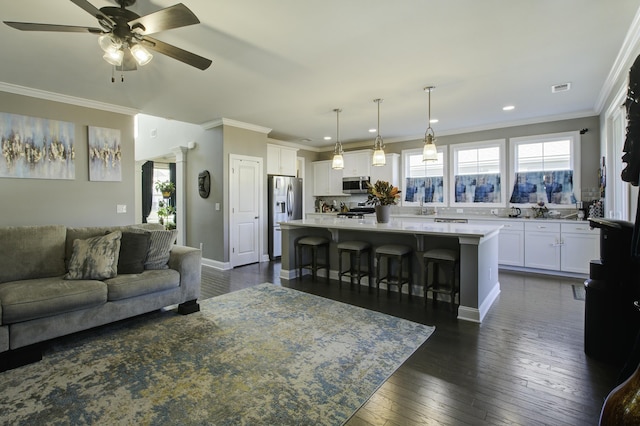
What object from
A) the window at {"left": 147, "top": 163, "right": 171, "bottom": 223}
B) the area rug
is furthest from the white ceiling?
the window at {"left": 147, "top": 163, "right": 171, "bottom": 223}

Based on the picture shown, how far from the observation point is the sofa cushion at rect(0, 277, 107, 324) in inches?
92.2

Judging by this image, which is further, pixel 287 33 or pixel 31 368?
pixel 287 33

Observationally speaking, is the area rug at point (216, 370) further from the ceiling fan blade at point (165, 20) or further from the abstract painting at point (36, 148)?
the abstract painting at point (36, 148)

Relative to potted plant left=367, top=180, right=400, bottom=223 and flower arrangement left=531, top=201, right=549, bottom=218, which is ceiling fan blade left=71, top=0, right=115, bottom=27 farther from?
flower arrangement left=531, top=201, right=549, bottom=218

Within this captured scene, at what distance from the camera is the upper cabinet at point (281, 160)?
6734 mm

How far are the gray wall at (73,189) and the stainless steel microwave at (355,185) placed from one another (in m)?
4.55

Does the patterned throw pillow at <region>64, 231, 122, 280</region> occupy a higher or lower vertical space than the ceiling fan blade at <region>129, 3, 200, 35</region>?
lower

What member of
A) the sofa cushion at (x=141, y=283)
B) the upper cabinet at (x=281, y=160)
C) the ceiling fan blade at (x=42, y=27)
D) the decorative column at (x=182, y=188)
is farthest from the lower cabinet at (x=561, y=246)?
the decorative column at (x=182, y=188)

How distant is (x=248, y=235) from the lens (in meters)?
6.06

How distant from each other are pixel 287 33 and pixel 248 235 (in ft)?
13.4

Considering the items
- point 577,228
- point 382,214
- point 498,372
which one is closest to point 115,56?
point 382,214

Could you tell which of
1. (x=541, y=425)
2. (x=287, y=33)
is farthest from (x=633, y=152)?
(x=287, y=33)

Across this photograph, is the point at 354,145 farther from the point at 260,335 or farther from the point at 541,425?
the point at 541,425

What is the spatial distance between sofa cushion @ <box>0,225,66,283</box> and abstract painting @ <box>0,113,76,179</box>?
4.55 ft
